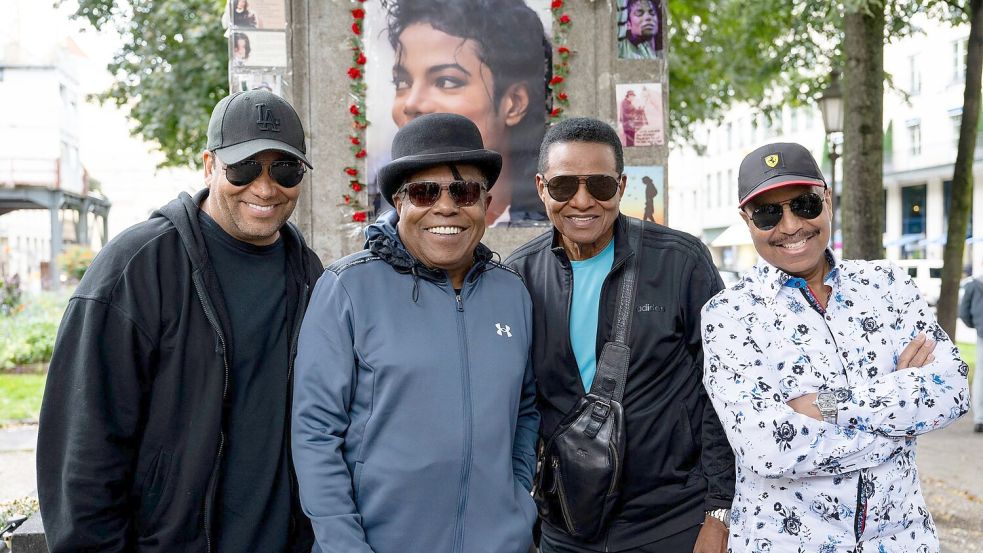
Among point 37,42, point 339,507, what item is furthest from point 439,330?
point 37,42

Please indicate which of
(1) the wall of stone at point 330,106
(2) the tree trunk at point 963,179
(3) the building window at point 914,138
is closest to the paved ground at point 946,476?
(2) the tree trunk at point 963,179

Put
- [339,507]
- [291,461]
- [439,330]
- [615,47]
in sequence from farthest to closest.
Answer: [615,47] < [291,461] < [439,330] < [339,507]

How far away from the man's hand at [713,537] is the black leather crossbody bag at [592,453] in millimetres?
315

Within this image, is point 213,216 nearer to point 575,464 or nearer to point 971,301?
point 575,464

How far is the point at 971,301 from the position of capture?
9.88 meters

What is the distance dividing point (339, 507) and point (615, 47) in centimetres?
410

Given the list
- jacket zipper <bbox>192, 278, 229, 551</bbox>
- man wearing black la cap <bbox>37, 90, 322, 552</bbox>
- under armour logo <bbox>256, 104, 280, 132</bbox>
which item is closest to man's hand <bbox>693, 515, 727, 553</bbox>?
man wearing black la cap <bbox>37, 90, 322, 552</bbox>

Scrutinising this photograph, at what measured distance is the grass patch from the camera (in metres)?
10.1

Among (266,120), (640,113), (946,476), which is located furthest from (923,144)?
(266,120)

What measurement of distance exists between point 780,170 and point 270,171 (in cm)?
166

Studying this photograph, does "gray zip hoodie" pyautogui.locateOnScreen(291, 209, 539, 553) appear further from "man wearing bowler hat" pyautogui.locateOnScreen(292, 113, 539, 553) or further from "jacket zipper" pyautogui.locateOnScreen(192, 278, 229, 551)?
"jacket zipper" pyautogui.locateOnScreen(192, 278, 229, 551)

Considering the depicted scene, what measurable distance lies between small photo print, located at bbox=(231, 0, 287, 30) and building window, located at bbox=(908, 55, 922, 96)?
36980 millimetres

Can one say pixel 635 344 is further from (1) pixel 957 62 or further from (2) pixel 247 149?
(1) pixel 957 62

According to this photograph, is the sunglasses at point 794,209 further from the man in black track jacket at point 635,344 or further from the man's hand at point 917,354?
the man's hand at point 917,354
